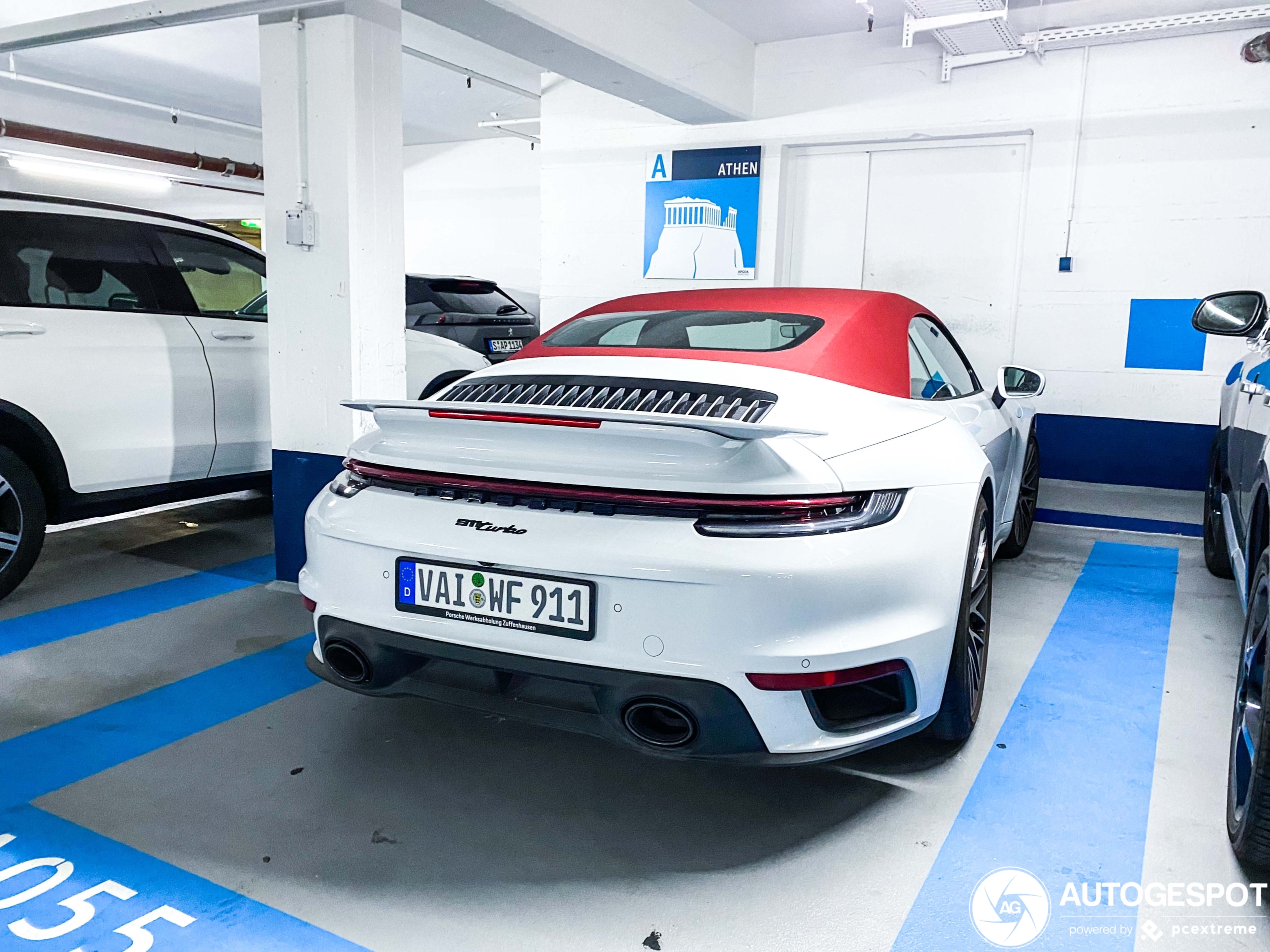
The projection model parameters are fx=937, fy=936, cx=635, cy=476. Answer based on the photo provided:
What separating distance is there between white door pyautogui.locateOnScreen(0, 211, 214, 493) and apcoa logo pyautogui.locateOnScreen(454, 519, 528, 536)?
2496 millimetres

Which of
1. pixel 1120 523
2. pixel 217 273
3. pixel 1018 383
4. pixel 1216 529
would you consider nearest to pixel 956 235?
pixel 1120 523

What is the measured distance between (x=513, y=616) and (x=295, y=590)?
2351 millimetres

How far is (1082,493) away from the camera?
6.10 meters

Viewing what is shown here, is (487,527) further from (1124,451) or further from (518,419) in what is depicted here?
(1124,451)

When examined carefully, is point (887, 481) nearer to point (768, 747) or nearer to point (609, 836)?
point (768, 747)

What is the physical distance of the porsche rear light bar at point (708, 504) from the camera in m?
1.78

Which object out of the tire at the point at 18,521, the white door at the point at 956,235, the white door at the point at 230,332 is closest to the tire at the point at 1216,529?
the white door at the point at 956,235

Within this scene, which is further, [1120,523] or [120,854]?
[1120,523]

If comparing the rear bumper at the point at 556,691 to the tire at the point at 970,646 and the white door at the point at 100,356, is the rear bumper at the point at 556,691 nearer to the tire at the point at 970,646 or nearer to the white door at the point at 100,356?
the tire at the point at 970,646

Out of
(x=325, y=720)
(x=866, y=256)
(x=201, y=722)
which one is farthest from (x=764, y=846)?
(x=866, y=256)

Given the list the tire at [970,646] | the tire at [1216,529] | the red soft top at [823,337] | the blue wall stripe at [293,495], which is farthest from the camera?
the tire at [1216,529]

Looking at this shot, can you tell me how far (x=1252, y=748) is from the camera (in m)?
1.75

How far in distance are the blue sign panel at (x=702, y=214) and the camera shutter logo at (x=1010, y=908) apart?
606 cm

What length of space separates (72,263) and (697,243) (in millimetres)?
4866
